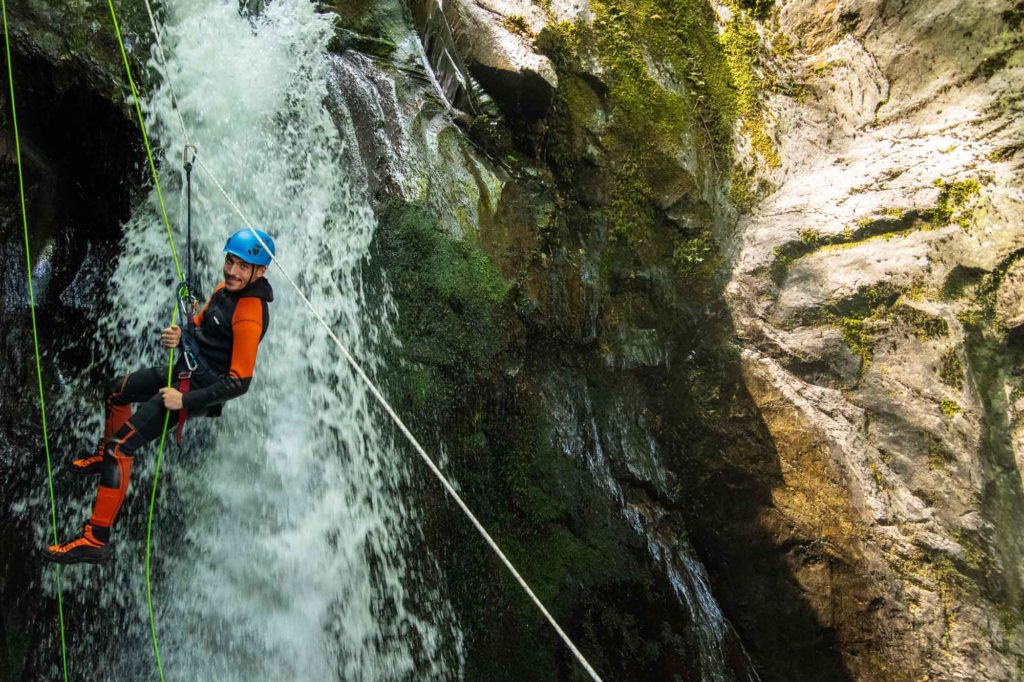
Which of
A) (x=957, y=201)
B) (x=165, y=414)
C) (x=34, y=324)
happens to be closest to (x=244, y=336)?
(x=165, y=414)

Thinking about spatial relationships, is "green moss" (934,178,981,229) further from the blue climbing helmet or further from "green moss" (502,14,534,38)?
the blue climbing helmet

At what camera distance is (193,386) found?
3771 millimetres

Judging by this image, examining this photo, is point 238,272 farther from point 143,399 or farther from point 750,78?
point 750,78

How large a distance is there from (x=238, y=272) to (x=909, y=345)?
497 cm

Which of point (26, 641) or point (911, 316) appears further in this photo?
point (911, 316)

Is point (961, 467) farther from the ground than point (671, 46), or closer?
closer

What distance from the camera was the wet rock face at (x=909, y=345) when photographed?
4629mm

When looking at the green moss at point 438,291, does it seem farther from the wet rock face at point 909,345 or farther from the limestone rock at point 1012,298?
the limestone rock at point 1012,298

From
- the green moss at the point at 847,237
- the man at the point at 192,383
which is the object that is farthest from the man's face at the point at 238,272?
the green moss at the point at 847,237

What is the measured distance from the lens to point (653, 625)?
4.99m

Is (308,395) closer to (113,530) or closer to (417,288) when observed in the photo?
(417,288)

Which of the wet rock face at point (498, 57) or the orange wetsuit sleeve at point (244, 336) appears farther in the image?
the wet rock face at point (498, 57)

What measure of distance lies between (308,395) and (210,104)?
2.63 meters

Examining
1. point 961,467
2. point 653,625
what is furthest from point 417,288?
point 961,467
